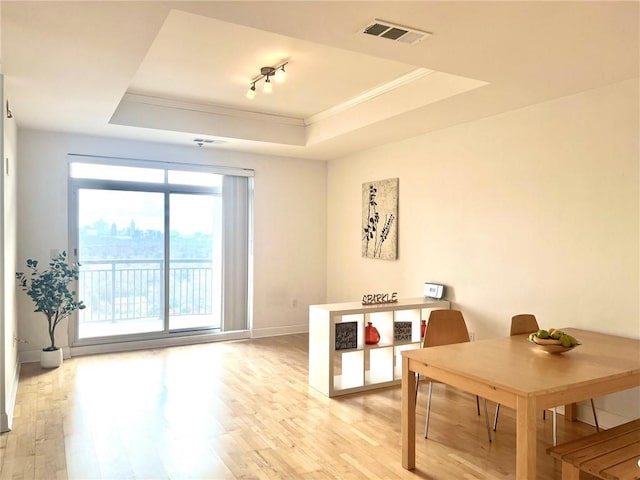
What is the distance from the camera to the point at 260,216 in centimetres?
660

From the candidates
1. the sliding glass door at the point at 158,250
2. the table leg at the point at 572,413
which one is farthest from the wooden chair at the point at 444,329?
the sliding glass door at the point at 158,250

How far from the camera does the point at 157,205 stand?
19.9ft

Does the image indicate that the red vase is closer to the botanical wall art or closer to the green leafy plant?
the botanical wall art

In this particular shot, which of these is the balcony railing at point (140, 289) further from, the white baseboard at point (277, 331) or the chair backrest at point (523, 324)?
the chair backrest at point (523, 324)

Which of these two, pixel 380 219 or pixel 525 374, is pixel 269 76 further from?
pixel 525 374

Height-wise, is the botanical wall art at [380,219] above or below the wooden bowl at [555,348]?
above

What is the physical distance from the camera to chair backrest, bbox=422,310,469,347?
142 inches

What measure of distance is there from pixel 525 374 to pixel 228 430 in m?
2.08

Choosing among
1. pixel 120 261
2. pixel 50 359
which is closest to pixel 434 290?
pixel 120 261

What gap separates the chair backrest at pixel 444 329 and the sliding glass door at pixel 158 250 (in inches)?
138

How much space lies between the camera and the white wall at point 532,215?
11.3 ft

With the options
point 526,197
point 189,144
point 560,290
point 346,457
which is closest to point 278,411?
point 346,457

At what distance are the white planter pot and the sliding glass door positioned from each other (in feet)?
1.69

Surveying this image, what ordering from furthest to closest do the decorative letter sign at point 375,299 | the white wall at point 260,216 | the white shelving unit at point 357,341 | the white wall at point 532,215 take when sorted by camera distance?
1. the white wall at point 260,216
2. the decorative letter sign at point 375,299
3. the white shelving unit at point 357,341
4. the white wall at point 532,215
